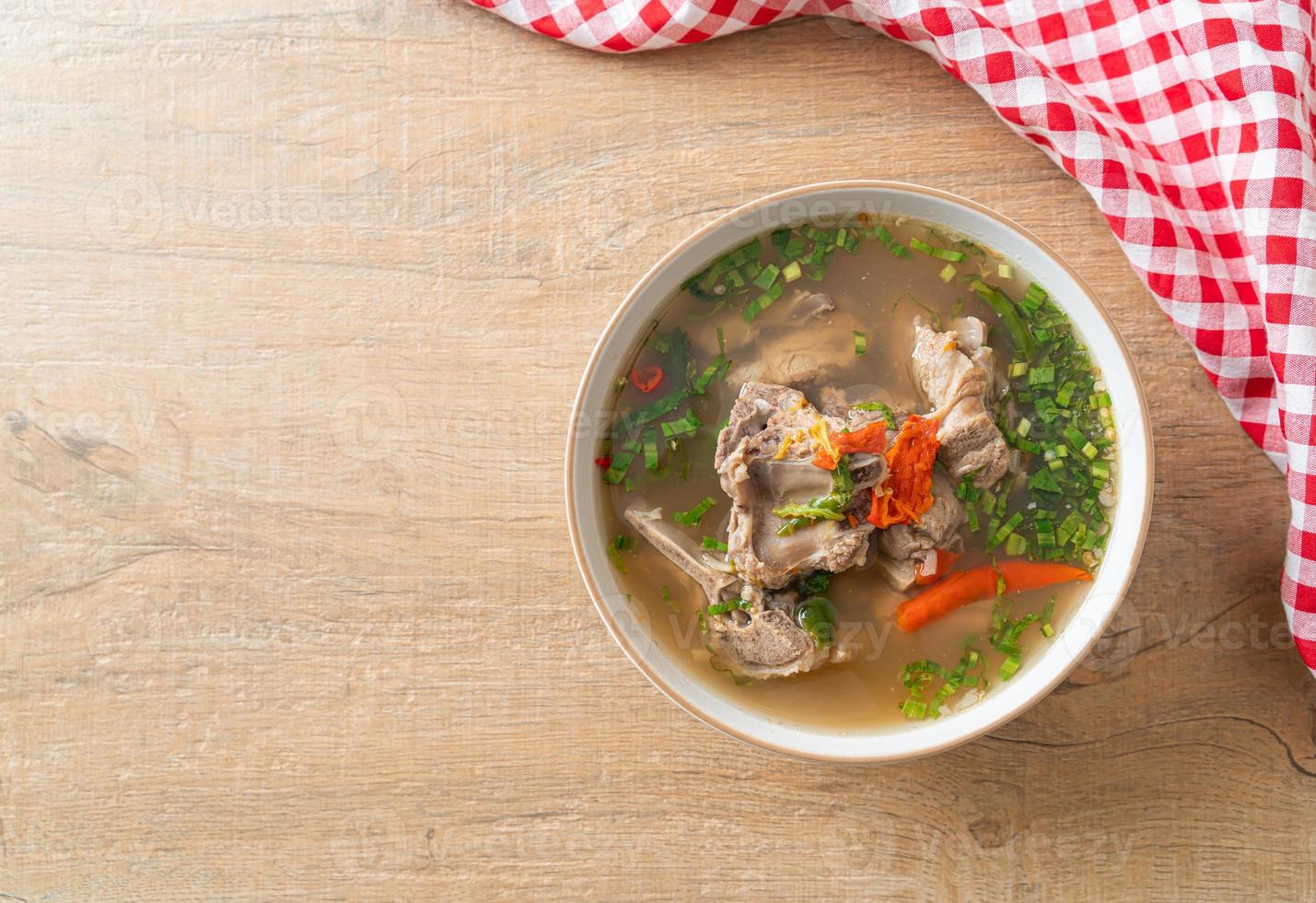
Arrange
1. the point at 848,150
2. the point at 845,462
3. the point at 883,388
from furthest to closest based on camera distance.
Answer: the point at 848,150 < the point at 883,388 < the point at 845,462

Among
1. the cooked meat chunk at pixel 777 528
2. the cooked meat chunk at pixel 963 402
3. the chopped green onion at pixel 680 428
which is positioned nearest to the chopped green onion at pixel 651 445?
the chopped green onion at pixel 680 428

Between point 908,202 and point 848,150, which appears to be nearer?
point 908,202

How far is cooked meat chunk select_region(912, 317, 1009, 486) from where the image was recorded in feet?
5.38

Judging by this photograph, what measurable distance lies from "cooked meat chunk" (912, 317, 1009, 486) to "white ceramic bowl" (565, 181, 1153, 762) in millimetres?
187

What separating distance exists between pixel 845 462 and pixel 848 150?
72 centimetres

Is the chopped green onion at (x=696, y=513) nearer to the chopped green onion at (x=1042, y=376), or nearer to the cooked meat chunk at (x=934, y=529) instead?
the cooked meat chunk at (x=934, y=529)

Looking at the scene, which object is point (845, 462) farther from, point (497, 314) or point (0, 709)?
point (0, 709)

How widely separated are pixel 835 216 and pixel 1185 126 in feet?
2.37

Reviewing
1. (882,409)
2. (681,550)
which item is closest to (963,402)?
(882,409)

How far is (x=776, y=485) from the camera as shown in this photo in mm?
A: 1672

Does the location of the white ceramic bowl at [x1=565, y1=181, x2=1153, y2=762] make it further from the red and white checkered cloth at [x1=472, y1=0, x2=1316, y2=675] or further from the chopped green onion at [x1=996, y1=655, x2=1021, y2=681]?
the red and white checkered cloth at [x1=472, y1=0, x2=1316, y2=675]

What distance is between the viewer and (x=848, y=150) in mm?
1911

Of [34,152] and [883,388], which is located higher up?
[34,152]

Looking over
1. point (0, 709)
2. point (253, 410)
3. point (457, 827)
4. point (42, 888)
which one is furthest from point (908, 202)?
point (42, 888)
